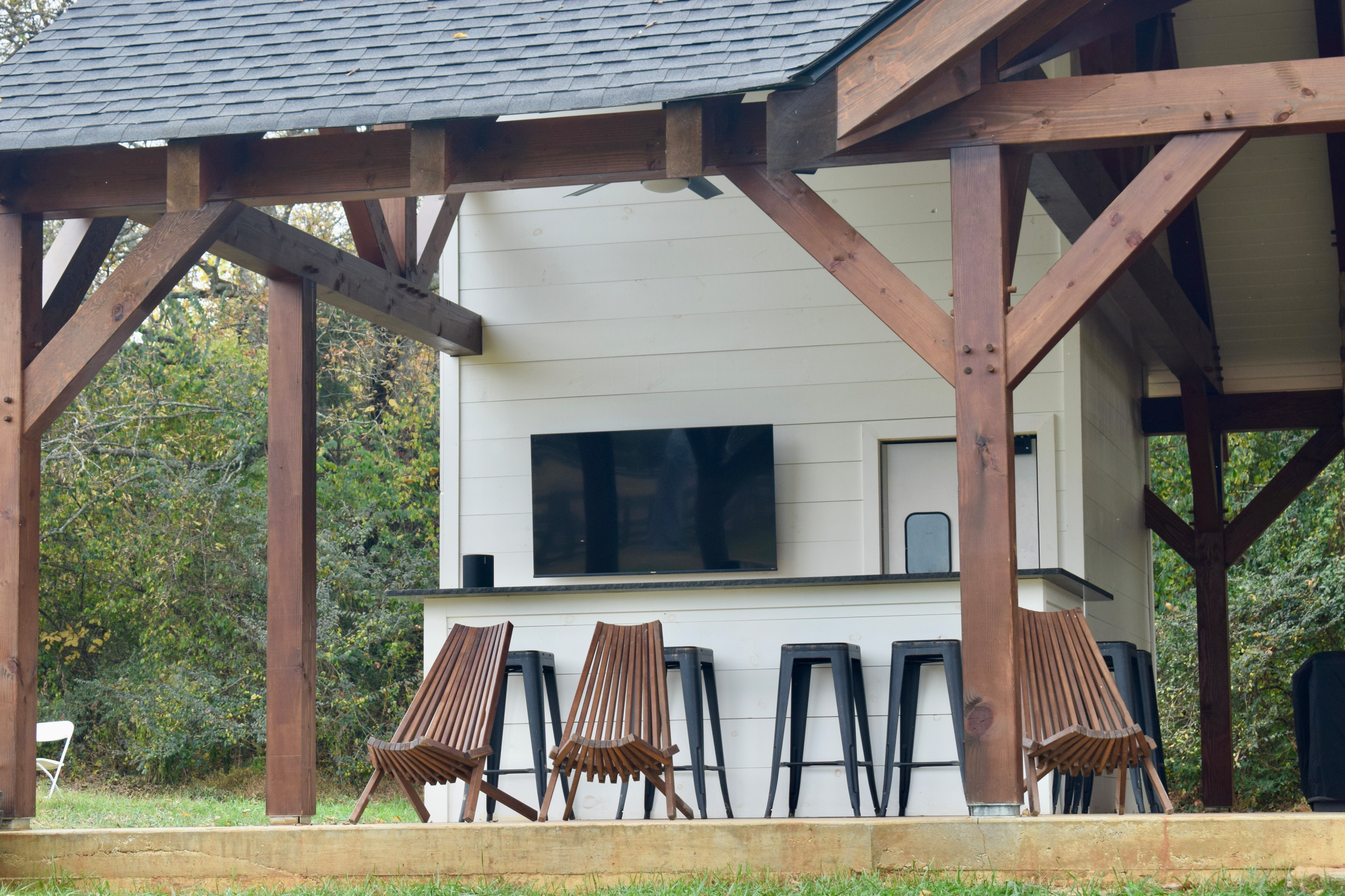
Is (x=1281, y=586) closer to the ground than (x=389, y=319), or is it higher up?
closer to the ground

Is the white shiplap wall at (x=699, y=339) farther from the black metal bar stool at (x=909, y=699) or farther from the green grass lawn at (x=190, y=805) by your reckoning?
the green grass lawn at (x=190, y=805)

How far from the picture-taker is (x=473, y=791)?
16.8 ft

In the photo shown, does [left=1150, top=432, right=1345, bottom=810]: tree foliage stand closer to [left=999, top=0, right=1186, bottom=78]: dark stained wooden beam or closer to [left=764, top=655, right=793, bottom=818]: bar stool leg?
[left=764, top=655, right=793, bottom=818]: bar stool leg

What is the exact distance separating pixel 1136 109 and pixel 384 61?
247cm

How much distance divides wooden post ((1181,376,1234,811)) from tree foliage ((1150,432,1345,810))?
4.51m

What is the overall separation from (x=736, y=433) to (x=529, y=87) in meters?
2.58

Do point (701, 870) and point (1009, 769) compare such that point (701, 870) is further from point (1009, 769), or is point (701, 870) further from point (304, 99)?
point (304, 99)

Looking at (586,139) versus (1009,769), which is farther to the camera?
(586,139)

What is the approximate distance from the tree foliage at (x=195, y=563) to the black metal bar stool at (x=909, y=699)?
8803 millimetres

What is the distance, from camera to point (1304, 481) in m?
9.36

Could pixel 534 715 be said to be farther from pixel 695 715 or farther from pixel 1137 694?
pixel 1137 694

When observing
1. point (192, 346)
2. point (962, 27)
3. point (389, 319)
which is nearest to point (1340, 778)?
point (962, 27)

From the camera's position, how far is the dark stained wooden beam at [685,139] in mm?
4730

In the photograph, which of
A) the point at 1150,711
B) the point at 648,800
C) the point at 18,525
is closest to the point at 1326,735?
the point at 1150,711
